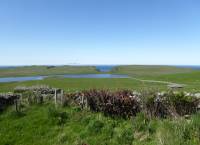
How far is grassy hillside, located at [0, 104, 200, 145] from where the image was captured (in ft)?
18.4

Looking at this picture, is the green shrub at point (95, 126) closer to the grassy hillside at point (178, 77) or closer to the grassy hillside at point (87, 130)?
the grassy hillside at point (87, 130)

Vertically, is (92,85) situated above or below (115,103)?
below

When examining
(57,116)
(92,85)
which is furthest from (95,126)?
(92,85)

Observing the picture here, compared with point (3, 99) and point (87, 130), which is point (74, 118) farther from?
point (3, 99)

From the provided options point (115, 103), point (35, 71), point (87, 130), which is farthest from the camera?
point (35, 71)

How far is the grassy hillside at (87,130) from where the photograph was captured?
220 inches

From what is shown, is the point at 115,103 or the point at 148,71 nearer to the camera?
the point at 115,103

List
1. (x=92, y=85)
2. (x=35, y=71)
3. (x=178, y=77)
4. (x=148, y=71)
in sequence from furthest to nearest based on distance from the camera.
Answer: (x=35, y=71)
(x=148, y=71)
(x=178, y=77)
(x=92, y=85)

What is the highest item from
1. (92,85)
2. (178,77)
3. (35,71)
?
(178,77)

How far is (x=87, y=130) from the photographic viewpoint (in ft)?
21.9

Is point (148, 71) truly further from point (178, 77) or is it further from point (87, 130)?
point (87, 130)

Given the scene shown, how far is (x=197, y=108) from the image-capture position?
8766 millimetres

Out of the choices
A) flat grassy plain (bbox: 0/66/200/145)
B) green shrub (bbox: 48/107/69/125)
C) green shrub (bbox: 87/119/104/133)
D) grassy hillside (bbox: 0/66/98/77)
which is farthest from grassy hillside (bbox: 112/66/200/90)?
grassy hillside (bbox: 0/66/98/77)

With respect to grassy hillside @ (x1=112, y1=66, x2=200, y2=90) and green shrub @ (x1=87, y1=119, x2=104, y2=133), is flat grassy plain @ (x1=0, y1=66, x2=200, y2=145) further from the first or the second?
grassy hillside @ (x1=112, y1=66, x2=200, y2=90)
